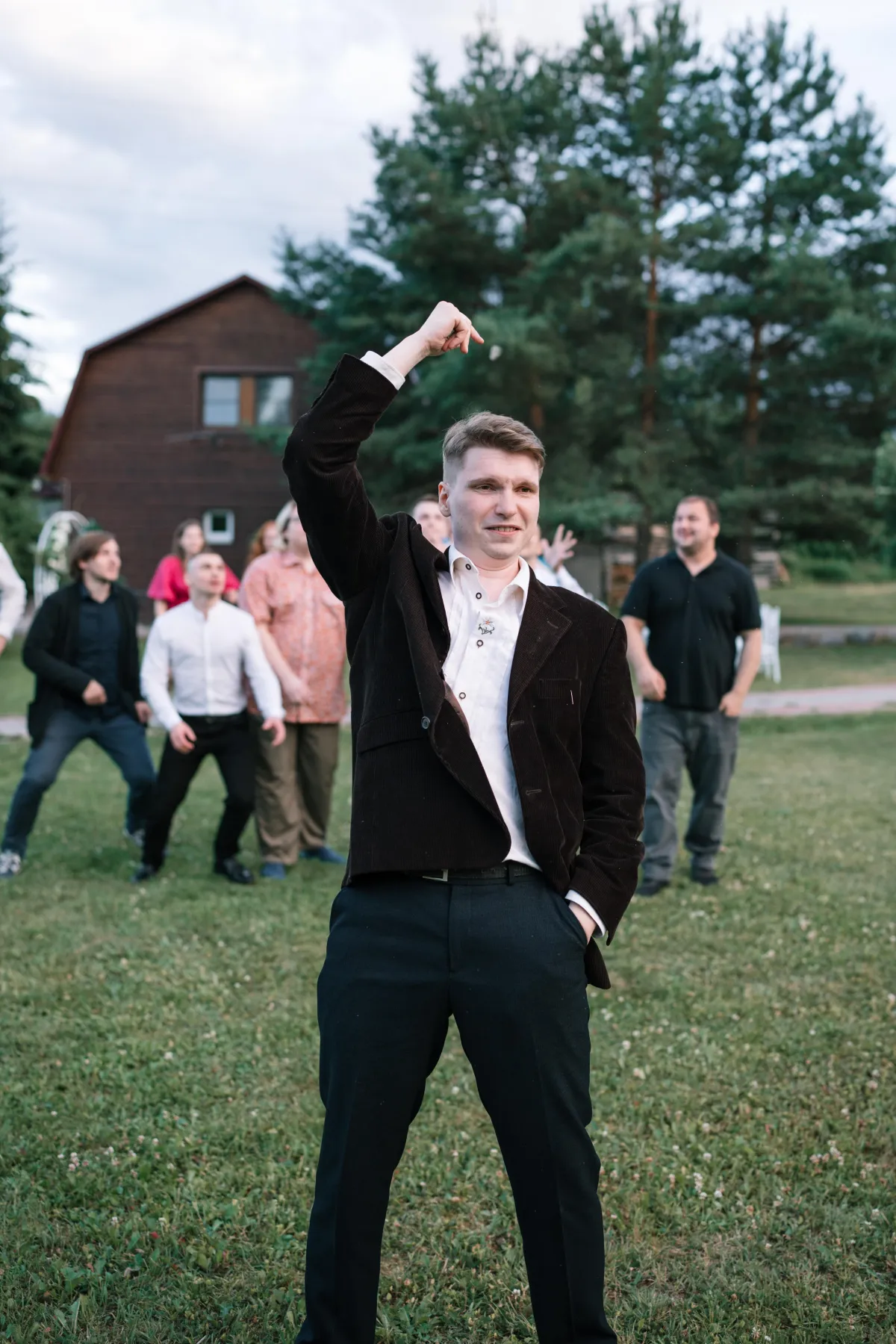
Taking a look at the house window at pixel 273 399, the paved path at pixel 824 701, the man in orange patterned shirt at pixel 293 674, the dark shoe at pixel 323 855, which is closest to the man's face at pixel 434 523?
the man in orange patterned shirt at pixel 293 674

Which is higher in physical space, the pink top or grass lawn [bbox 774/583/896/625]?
grass lawn [bbox 774/583/896/625]

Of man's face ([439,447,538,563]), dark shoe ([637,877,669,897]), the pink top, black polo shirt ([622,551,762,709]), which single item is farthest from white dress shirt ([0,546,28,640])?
man's face ([439,447,538,563])

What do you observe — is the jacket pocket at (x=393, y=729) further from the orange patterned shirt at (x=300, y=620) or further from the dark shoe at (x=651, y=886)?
the orange patterned shirt at (x=300, y=620)

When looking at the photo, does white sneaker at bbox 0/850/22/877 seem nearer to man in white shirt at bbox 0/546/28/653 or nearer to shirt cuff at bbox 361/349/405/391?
man in white shirt at bbox 0/546/28/653

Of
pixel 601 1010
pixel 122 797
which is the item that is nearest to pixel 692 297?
pixel 122 797

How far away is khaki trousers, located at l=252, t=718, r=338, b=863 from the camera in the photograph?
7.56 metres

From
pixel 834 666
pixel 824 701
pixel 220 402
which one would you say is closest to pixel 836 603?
pixel 834 666

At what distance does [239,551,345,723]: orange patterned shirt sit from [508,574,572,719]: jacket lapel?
5.08 m

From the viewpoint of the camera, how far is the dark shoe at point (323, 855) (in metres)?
8.03

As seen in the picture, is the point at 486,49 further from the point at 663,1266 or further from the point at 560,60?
the point at 663,1266

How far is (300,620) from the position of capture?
7.66 metres

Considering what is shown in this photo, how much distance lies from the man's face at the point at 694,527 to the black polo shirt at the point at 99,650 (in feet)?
12.2

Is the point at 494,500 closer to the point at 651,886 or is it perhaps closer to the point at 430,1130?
the point at 430,1130

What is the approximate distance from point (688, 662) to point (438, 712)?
4.98 m
